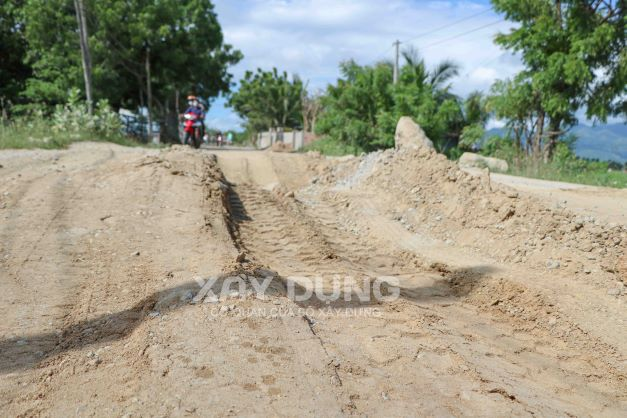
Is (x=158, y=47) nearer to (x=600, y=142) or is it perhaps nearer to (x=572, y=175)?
(x=572, y=175)

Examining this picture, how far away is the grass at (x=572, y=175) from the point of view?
10203 mm

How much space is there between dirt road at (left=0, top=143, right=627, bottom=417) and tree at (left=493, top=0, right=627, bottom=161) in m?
8.10

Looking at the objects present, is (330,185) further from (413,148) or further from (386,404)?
(386,404)

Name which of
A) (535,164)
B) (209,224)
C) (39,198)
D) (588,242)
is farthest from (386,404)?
(535,164)

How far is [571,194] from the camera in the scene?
7531 millimetres

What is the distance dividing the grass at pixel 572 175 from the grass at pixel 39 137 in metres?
10.7

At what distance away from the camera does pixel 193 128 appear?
1178 centimetres

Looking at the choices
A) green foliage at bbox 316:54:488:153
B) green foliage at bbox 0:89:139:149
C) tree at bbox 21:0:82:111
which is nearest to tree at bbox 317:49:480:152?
green foliage at bbox 316:54:488:153

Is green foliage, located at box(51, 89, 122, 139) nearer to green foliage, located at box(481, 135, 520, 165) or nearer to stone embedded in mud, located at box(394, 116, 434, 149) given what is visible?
stone embedded in mud, located at box(394, 116, 434, 149)

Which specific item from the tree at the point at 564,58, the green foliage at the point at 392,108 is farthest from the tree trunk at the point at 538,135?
the green foliage at the point at 392,108

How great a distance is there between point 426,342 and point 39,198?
454cm

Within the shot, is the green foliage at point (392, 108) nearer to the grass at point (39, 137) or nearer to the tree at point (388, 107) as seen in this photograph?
the tree at point (388, 107)

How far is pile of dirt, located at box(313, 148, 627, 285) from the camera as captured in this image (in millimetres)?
4699

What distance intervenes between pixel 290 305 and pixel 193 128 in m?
9.33
